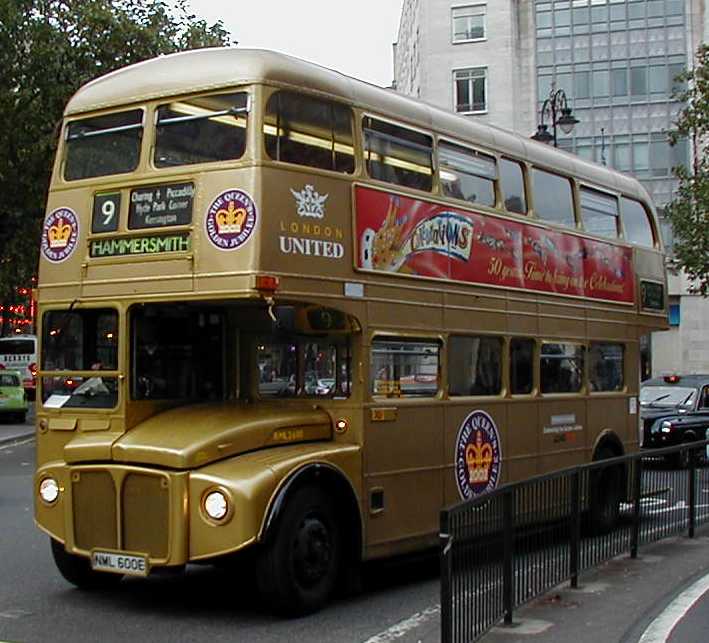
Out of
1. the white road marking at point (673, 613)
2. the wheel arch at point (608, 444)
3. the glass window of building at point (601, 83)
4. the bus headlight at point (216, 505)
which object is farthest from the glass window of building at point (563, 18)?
the bus headlight at point (216, 505)

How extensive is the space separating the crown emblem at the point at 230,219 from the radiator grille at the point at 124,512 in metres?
1.87

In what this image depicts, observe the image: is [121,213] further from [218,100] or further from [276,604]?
[276,604]

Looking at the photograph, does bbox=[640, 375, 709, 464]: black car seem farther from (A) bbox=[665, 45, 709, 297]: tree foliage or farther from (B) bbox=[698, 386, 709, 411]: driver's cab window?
(A) bbox=[665, 45, 709, 297]: tree foliage

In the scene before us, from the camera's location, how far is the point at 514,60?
2092 inches

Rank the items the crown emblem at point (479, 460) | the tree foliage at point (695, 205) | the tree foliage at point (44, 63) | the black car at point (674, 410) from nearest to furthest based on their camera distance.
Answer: the crown emblem at point (479, 460) < the black car at point (674, 410) < the tree foliage at point (695, 205) < the tree foliage at point (44, 63)

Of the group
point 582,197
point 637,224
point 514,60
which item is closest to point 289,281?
point 582,197

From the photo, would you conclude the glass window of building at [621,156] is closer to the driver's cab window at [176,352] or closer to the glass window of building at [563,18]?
the glass window of building at [563,18]

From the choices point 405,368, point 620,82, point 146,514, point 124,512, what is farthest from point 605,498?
point 620,82

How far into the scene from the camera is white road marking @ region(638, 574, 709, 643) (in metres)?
7.76

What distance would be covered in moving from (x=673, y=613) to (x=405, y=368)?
2972 mm

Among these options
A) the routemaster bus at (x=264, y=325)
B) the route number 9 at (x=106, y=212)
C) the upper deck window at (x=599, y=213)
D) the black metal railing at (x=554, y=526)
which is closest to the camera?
the black metal railing at (x=554, y=526)

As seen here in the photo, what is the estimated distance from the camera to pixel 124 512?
330 inches

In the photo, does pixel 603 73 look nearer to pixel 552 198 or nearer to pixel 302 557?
pixel 552 198

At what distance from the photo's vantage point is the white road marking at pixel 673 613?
7.76 meters
